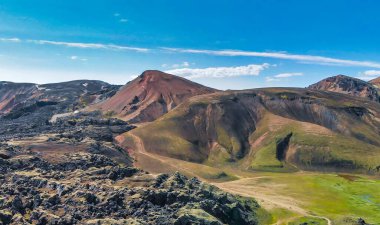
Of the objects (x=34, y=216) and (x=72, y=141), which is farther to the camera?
(x=72, y=141)

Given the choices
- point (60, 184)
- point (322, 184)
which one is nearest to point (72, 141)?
point (60, 184)

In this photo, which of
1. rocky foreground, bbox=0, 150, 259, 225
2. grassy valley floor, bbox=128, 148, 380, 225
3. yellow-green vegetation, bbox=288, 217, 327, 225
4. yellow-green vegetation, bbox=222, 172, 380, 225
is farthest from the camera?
yellow-green vegetation, bbox=222, 172, 380, 225

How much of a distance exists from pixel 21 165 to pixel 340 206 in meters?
114

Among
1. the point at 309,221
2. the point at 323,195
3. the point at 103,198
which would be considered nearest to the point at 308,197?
the point at 323,195

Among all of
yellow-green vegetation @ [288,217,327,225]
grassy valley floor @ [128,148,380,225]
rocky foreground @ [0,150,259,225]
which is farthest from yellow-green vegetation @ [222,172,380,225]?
rocky foreground @ [0,150,259,225]

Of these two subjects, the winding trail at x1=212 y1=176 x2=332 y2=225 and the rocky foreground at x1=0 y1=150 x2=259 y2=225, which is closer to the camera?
the rocky foreground at x1=0 y1=150 x2=259 y2=225

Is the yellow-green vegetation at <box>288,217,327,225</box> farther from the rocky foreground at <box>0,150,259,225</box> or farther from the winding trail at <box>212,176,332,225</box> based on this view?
the rocky foreground at <box>0,150,259,225</box>

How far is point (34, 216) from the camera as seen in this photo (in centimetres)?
9556

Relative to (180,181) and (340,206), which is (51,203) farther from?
(340,206)

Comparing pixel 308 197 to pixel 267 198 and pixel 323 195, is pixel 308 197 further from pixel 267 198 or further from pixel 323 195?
pixel 267 198

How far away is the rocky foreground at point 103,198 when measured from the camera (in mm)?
98000

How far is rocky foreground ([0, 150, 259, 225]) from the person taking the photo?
98.0 meters

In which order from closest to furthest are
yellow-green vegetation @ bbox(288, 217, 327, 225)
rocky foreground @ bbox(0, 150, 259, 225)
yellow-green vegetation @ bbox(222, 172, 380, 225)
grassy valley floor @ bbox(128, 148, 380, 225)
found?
1. rocky foreground @ bbox(0, 150, 259, 225)
2. yellow-green vegetation @ bbox(288, 217, 327, 225)
3. grassy valley floor @ bbox(128, 148, 380, 225)
4. yellow-green vegetation @ bbox(222, 172, 380, 225)

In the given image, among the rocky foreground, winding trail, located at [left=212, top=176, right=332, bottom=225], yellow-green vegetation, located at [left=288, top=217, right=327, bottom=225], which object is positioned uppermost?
the rocky foreground
